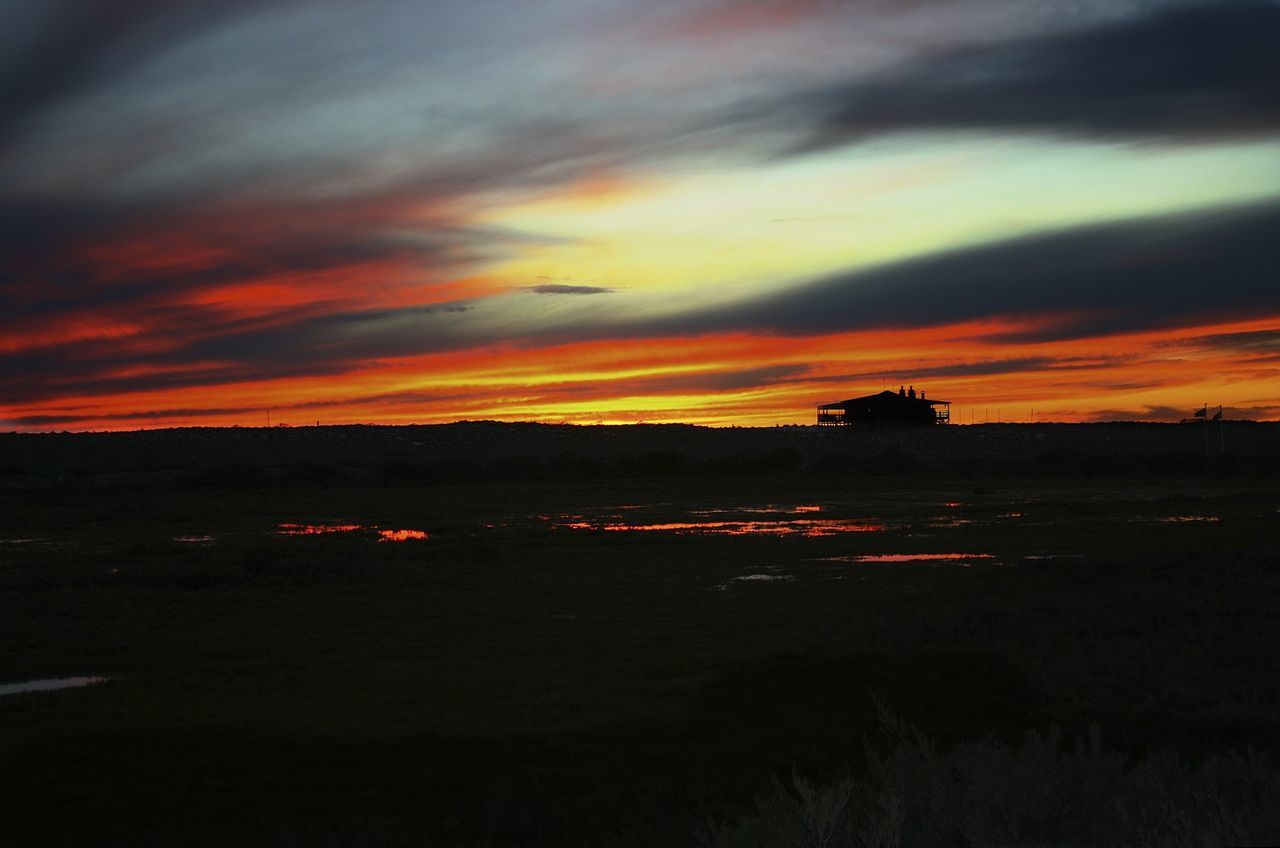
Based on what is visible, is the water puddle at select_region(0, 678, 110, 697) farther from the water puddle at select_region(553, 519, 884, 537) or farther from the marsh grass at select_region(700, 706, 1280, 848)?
the water puddle at select_region(553, 519, 884, 537)

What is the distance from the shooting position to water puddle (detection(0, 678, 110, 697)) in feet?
56.2

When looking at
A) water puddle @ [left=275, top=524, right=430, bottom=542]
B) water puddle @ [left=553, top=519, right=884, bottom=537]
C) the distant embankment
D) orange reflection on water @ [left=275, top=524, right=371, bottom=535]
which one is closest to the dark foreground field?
water puddle @ [left=553, top=519, right=884, bottom=537]

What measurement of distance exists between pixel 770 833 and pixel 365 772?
660 cm

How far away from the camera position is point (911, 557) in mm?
31500

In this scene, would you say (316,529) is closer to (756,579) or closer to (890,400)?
(756,579)

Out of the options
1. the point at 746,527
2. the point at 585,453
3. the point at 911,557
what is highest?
the point at 585,453

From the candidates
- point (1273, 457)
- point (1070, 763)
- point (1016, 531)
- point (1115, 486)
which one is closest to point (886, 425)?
point (1273, 457)

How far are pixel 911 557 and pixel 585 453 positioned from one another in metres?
88.8

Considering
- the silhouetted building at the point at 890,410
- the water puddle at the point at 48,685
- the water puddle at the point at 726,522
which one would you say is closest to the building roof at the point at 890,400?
the silhouetted building at the point at 890,410

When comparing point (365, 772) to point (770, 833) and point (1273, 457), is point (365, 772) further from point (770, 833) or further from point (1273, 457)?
point (1273, 457)

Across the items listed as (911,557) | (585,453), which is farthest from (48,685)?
(585,453)

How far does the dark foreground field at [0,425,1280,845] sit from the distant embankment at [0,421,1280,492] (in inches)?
1463

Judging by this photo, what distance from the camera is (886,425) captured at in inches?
4592

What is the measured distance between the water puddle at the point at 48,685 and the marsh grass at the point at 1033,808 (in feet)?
41.6
